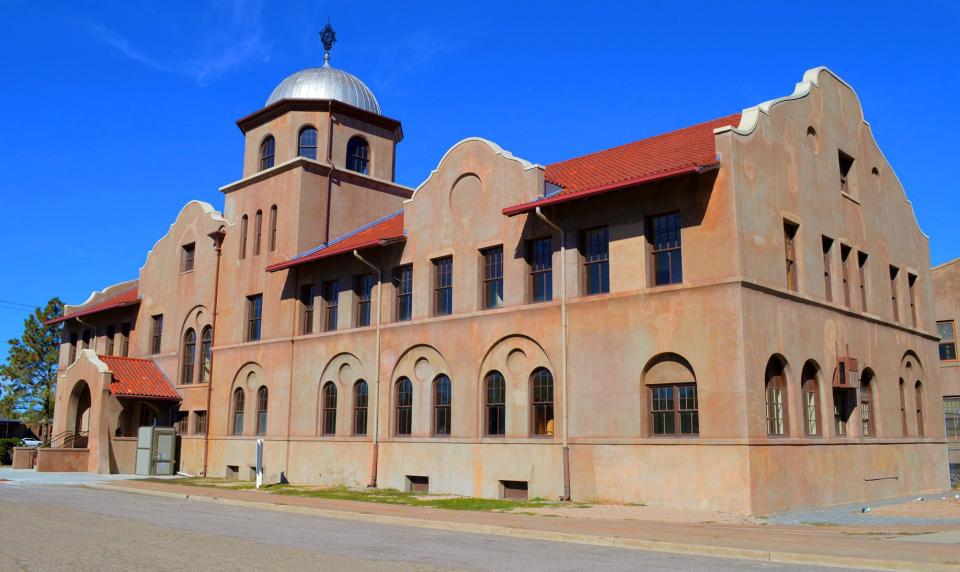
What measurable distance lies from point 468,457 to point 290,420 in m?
9.27

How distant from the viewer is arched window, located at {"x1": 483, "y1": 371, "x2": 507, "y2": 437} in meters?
25.2

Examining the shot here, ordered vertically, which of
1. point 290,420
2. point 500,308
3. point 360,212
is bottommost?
point 290,420

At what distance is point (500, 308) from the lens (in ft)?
83.7

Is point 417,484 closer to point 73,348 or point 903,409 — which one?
point 903,409

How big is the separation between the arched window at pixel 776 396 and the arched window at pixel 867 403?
16.7 ft

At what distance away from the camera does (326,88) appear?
36312 millimetres

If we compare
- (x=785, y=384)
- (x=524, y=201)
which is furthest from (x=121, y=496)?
(x=785, y=384)

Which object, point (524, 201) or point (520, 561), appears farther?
point (524, 201)

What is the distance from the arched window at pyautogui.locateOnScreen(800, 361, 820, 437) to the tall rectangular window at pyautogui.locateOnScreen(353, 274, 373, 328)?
14.6 meters

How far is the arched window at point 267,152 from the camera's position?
3622 centimetres

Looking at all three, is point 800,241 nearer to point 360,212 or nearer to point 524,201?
point 524,201

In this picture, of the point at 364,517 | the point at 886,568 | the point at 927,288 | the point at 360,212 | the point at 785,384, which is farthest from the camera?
the point at 360,212

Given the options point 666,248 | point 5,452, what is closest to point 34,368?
point 5,452

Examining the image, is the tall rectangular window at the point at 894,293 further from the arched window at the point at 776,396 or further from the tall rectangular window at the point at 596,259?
the tall rectangular window at the point at 596,259
